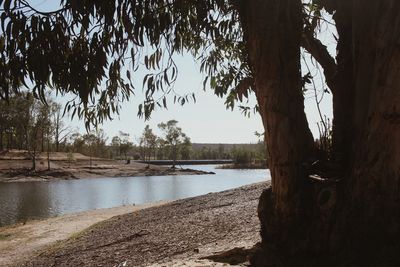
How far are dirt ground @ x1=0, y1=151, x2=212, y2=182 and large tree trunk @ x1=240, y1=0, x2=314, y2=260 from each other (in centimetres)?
5032

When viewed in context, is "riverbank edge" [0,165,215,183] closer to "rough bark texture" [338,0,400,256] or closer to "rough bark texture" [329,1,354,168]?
"rough bark texture" [329,1,354,168]

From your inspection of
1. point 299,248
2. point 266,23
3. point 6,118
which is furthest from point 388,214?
point 6,118

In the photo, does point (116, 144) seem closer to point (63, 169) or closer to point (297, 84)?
point (63, 169)

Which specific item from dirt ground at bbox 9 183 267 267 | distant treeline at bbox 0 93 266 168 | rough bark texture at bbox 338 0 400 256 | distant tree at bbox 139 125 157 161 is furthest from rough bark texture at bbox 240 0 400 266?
distant tree at bbox 139 125 157 161

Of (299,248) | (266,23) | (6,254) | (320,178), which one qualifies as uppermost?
(266,23)

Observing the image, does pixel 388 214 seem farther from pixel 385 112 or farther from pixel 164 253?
pixel 164 253

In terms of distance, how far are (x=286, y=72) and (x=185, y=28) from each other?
190cm

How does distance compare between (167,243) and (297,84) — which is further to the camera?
(167,243)

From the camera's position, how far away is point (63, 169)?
Answer: 57094mm

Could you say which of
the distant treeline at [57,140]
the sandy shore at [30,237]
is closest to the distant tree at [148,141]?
the distant treeline at [57,140]

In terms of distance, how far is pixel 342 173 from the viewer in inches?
131

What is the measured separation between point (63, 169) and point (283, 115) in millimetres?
56530

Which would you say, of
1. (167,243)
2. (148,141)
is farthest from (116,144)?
(167,243)

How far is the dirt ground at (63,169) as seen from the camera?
5269cm
